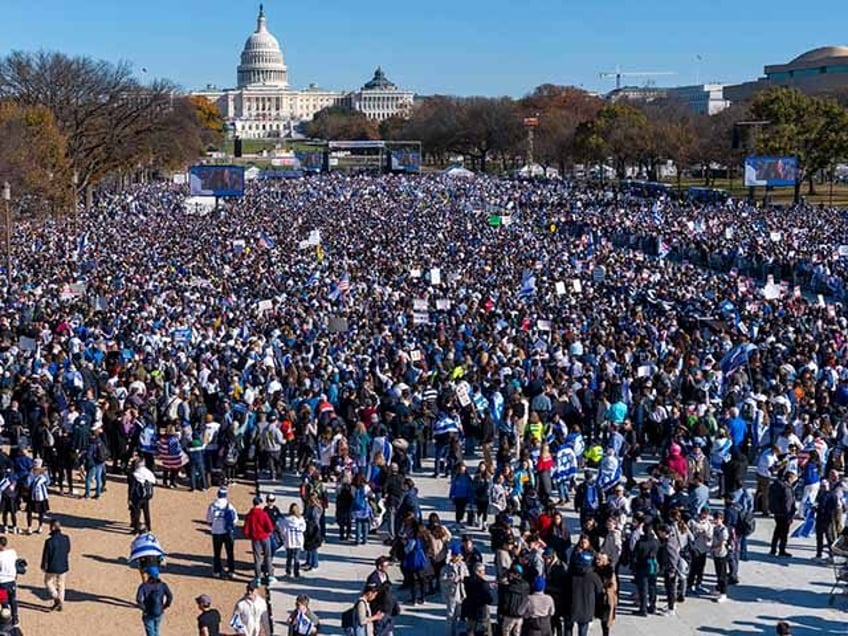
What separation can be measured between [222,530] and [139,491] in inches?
71.2

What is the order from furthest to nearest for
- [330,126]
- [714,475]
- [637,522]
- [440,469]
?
[330,126] → [440,469] → [714,475] → [637,522]

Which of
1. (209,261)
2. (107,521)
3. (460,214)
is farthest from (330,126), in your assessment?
(107,521)

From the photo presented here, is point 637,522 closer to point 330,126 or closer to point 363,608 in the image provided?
point 363,608

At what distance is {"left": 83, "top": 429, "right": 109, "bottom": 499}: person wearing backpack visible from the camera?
51.4 feet

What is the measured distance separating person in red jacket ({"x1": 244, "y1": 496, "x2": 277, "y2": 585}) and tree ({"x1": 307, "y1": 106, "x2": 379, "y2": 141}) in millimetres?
152499

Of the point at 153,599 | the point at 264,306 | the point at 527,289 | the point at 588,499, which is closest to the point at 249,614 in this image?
the point at 153,599

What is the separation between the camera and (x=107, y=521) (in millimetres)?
15195

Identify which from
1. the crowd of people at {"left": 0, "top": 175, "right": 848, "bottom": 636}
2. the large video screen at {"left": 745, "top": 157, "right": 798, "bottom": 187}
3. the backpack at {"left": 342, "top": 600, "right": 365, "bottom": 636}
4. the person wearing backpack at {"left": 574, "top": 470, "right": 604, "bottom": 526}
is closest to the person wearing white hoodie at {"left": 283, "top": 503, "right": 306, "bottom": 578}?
the crowd of people at {"left": 0, "top": 175, "right": 848, "bottom": 636}

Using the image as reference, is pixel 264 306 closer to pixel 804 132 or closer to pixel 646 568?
pixel 646 568

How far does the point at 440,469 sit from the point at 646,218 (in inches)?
1379

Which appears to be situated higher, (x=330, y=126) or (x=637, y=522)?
(x=330, y=126)

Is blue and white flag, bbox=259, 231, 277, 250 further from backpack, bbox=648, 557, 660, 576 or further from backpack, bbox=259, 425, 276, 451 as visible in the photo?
backpack, bbox=648, 557, 660, 576

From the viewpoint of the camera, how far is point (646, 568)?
1178 cm

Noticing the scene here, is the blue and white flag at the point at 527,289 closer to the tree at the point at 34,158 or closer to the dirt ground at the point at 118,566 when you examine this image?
the dirt ground at the point at 118,566
